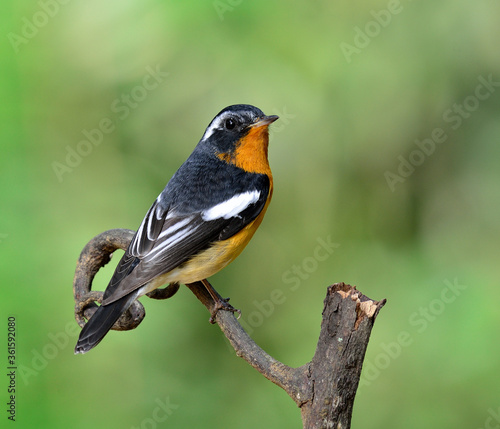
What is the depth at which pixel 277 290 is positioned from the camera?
405 centimetres

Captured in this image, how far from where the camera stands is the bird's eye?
3.41 meters

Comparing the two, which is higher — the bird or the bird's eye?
the bird's eye

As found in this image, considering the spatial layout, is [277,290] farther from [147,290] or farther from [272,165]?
[147,290]

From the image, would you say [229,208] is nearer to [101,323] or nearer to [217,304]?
[217,304]

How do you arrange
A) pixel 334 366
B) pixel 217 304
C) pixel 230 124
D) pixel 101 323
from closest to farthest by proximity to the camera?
pixel 334 366 < pixel 101 323 < pixel 217 304 < pixel 230 124

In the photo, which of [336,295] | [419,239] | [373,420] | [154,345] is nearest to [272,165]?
[419,239]

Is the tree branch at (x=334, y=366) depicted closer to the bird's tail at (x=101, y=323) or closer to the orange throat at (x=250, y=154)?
the bird's tail at (x=101, y=323)

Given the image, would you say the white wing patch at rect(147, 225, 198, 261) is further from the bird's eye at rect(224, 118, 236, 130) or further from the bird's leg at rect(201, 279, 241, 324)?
the bird's eye at rect(224, 118, 236, 130)

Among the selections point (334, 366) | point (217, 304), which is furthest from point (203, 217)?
point (334, 366)

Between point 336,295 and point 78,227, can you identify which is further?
point 78,227

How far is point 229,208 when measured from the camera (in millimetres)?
3201

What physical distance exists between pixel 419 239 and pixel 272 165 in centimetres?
105

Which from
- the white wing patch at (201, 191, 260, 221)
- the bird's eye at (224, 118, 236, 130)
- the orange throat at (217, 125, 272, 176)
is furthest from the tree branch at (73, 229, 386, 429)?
the bird's eye at (224, 118, 236, 130)

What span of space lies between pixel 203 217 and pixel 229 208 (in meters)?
0.13
